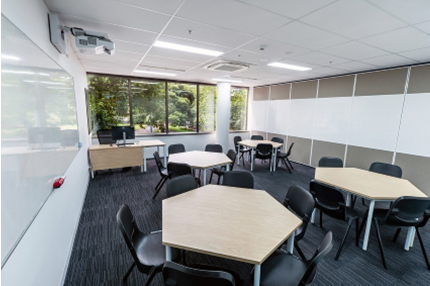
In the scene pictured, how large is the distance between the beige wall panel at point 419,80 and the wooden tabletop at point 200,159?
4.11 meters

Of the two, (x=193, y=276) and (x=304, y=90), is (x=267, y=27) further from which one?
(x=304, y=90)

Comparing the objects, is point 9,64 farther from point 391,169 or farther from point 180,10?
point 391,169

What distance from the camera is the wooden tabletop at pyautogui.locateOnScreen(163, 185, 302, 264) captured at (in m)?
1.48

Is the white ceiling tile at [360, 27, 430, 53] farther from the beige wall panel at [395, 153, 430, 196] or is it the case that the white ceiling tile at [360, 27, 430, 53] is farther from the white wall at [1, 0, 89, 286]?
the white wall at [1, 0, 89, 286]

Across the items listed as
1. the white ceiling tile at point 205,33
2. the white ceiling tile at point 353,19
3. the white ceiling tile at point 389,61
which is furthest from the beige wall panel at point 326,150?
the white ceiling tile at point 205,33

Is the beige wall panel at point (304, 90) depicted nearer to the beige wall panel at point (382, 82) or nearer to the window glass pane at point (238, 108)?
the beige wall panel at point (382, 82)

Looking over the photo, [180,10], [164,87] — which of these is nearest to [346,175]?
[180,10]

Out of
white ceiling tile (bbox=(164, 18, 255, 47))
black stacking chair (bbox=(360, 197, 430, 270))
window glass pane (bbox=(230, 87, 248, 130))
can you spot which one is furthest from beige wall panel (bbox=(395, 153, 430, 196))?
window glass pane (bbox=(230, 87, 248, 130))

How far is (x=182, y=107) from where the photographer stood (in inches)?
289

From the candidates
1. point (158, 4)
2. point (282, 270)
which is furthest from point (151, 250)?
point (158, 4)

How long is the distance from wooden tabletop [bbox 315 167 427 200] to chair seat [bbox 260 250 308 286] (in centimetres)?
149

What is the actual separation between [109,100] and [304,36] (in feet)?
18.7

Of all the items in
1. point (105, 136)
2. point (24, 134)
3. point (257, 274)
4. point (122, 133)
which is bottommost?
point (257, 274)

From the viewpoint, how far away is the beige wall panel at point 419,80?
3.85m
